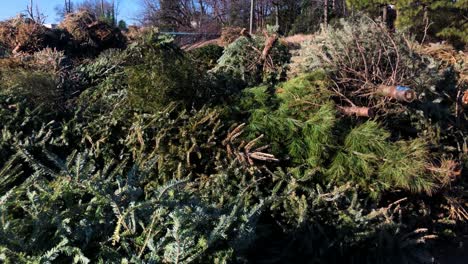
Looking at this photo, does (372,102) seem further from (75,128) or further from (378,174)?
(75,128)

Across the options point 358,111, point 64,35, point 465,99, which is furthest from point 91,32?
point 465,99

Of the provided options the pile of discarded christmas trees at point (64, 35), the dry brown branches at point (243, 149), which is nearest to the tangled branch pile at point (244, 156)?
the dry brown branches at point (243, 149)

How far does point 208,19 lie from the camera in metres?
32.9

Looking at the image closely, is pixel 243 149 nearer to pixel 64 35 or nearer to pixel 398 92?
pixel 398 92

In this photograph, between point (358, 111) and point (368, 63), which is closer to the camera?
point (358, 111)

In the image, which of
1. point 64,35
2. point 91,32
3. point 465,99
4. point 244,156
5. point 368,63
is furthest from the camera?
point 91,32

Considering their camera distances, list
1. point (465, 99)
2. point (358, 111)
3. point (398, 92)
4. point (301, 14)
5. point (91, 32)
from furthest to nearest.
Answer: point (301, 14)
point (91, 32)
point (465, 99)
point (358, 111)
point (398, 92)

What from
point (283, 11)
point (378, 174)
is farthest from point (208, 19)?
point (378, 174)

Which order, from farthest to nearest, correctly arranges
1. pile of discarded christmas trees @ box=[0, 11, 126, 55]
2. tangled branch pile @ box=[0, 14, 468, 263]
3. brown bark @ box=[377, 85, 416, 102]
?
pile of discarded christmas trees @ box=[0, 11, 126, 55], brown bark @ box=[377, 85, 416, 102], tangled branch pile @ box=[0, 14, 468, 263]

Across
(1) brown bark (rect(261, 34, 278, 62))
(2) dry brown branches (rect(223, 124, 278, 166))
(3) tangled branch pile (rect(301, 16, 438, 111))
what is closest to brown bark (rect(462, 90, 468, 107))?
(3) tangled branch pile (rect(301, 16, 438, 111))

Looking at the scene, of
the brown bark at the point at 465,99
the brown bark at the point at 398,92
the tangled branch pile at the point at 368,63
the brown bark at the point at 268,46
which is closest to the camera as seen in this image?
the brown bark at the point at 398,92

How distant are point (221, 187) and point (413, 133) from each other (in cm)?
201

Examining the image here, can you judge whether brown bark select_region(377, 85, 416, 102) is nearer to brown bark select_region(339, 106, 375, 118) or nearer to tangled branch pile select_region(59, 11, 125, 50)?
brown bark select_region(339, 106, 375, 118)

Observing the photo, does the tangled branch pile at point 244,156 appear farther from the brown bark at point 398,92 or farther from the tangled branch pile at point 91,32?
the tangled branch pile at point 91,32
